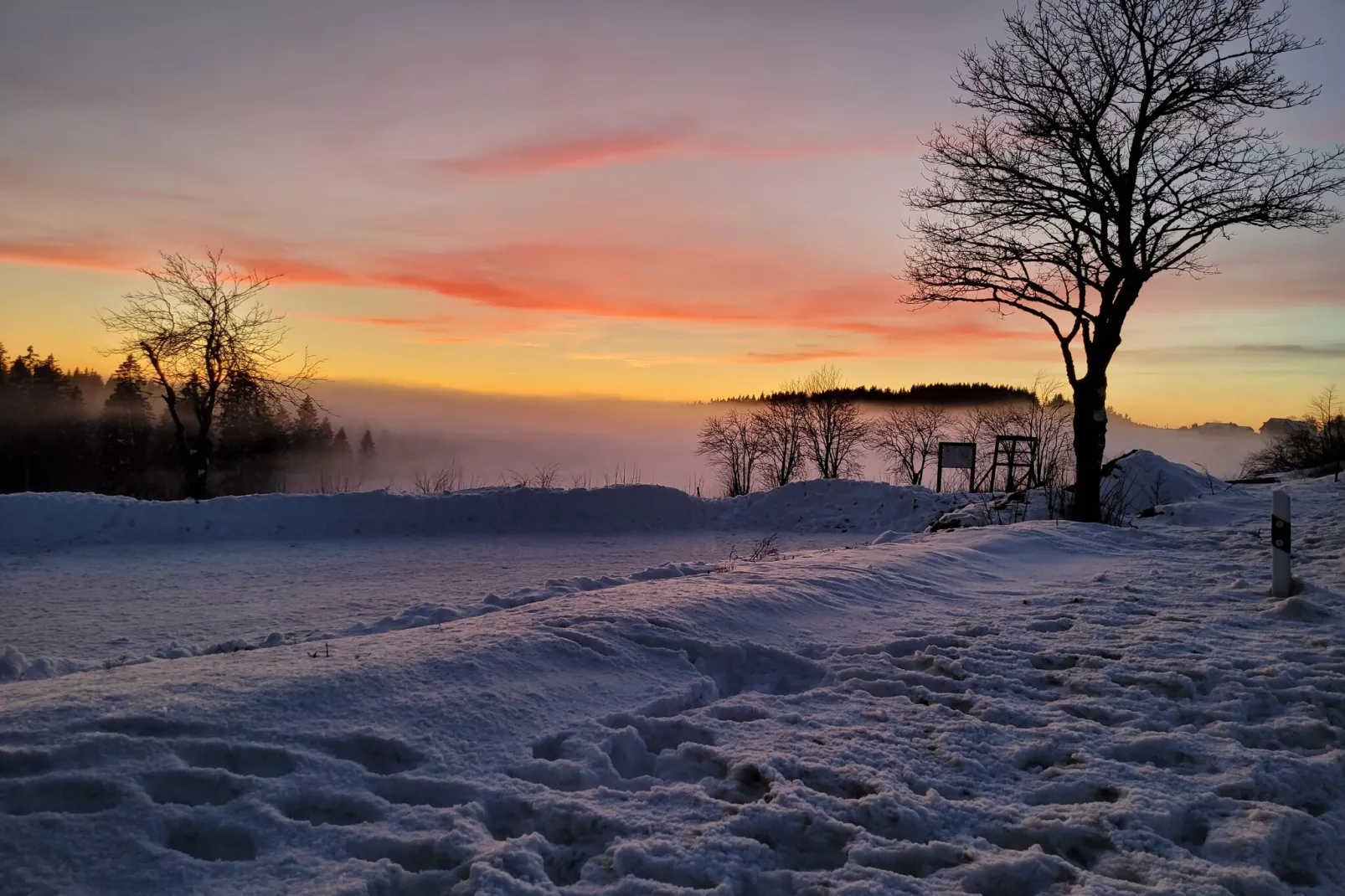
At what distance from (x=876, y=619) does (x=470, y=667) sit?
360 cm

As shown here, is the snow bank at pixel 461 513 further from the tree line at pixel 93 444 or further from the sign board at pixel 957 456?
the tree line at pixel 93 444

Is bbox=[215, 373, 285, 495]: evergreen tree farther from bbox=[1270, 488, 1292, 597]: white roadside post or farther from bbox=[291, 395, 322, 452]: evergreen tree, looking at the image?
bbox=[1270, 488, 1292, 597]: white roadside post

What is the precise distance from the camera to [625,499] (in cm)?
1961

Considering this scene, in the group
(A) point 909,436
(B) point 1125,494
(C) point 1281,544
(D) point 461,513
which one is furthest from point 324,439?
(C) point 1281,544

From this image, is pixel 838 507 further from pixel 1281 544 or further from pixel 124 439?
pixel 124 439

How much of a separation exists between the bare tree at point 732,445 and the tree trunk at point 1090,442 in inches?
1481

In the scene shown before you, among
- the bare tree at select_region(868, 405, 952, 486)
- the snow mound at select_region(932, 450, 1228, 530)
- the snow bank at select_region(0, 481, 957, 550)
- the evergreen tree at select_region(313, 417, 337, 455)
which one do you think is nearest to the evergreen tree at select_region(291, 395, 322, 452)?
the evergreen tree at select_region(313, 417, 337, 455)

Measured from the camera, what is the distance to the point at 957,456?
27156 mm

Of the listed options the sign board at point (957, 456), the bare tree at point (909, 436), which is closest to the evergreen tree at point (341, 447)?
the bare tree at point (909, 436)

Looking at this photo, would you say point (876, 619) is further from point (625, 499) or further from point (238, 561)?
point (625, 499)

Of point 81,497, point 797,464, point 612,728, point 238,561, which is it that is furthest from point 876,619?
point 797,464

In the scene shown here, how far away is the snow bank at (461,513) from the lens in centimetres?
1445

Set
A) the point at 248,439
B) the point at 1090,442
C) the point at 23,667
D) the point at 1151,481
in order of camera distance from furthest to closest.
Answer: the point at 248,439, the point at 1151,481, the point at 1090,442, the point at 23,667

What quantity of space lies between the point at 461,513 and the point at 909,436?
47125 millimetres
